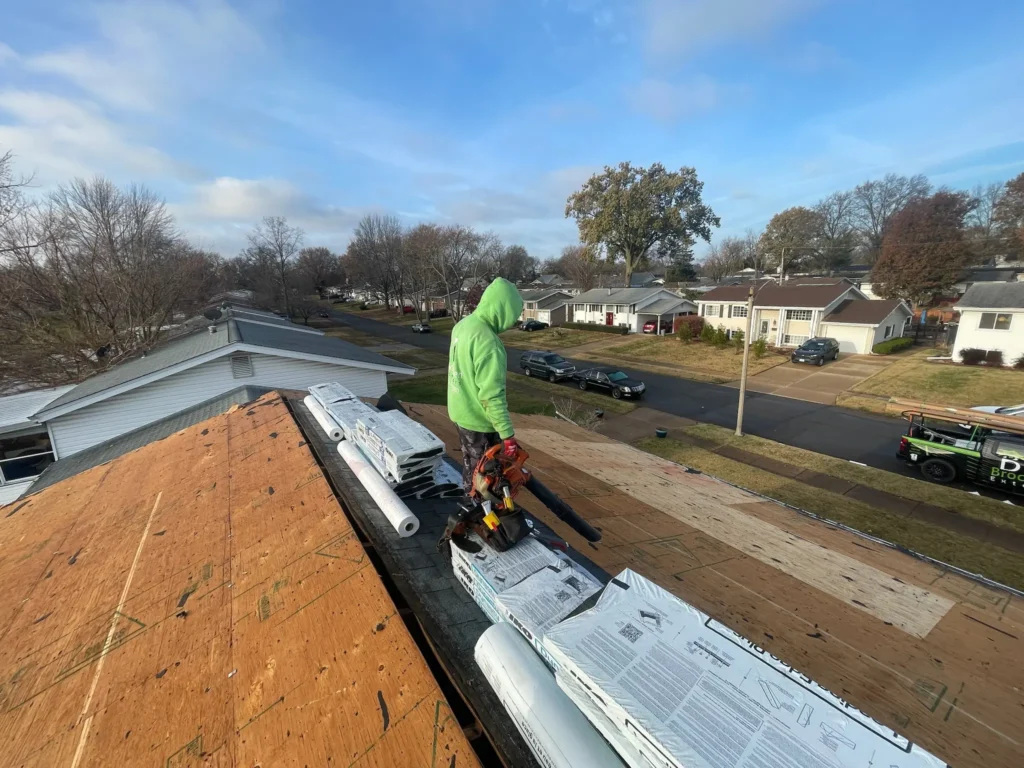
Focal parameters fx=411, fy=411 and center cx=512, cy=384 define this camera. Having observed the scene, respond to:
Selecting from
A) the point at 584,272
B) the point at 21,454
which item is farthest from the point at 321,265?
the point at 21,454

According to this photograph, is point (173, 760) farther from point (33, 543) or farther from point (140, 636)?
point (33, 543)

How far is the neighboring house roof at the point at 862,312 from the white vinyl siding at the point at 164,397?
1304 inches

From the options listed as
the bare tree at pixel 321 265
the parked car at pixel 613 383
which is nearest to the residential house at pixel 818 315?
the parked car at pixel 613 383

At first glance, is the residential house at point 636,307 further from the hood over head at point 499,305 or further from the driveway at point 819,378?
the hood over head at point 499,305

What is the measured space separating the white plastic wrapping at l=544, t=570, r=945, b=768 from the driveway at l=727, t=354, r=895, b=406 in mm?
22094

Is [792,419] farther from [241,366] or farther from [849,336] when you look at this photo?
[241,366]

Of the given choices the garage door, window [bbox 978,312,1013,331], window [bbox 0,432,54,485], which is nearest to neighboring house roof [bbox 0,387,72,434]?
window [bbox 0,432,54,485]

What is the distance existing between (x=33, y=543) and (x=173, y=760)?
15.3ft

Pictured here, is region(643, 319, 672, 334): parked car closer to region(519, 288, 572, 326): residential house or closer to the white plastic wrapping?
region(519, 288, 572, 326): residential house

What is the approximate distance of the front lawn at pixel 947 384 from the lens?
18.2 metres

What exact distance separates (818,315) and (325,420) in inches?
1346

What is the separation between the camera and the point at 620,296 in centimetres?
4203

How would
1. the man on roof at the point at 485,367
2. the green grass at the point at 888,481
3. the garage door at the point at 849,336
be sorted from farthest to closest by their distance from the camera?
1. the garage door at the point at 849,336
2. the green grass at the point at 888,481
3. the man on roof at the point at 485,367

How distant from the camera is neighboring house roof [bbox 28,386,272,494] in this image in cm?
942
